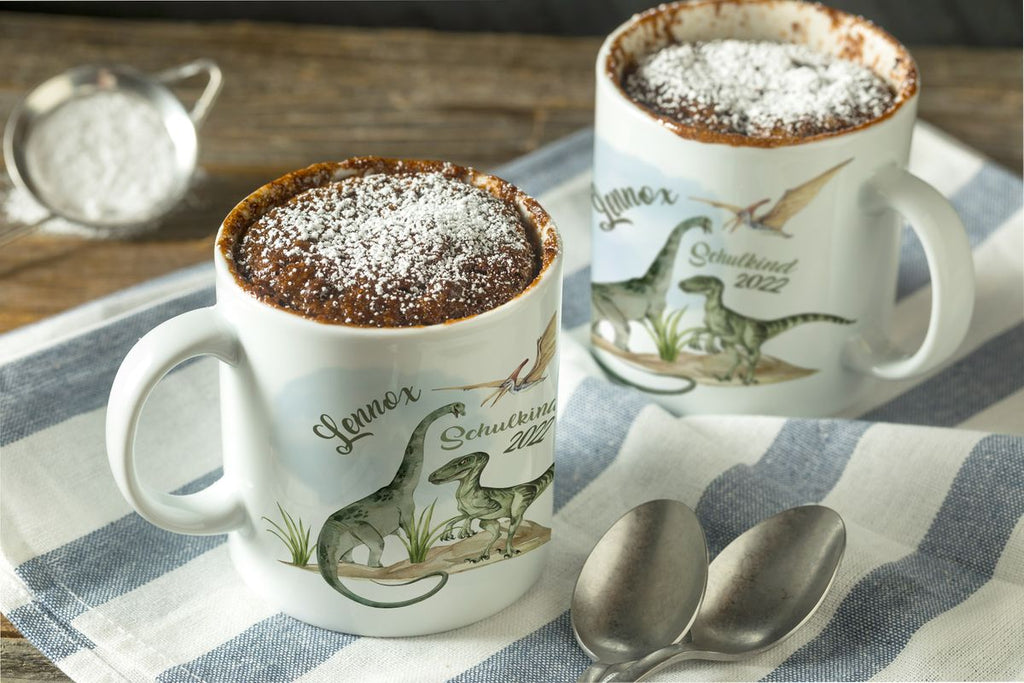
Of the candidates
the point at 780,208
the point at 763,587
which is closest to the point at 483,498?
the point at 763,587

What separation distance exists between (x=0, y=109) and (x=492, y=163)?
1.57 ft

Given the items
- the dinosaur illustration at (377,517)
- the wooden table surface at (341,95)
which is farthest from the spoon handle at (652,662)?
the wooden table surface at (341,95)

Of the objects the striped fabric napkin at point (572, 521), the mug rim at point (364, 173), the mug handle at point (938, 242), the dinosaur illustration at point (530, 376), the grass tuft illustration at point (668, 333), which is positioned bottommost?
the striped fabric napkin at point (572, 521)

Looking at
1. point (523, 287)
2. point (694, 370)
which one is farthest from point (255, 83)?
point (523, 287)

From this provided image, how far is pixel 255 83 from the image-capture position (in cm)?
129

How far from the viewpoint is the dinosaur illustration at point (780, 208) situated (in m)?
0.78

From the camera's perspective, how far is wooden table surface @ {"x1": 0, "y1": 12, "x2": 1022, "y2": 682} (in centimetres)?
110

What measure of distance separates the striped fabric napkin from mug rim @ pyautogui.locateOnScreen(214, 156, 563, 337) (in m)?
0.19

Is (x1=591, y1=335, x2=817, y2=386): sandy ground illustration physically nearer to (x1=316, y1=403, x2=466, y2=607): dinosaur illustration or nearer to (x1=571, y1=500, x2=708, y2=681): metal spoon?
(x1=571, y1=500, x2=708, y2=681): metal spoon

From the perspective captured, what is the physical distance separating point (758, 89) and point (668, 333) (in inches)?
6.7

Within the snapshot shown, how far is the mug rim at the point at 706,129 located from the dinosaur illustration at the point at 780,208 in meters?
0.03

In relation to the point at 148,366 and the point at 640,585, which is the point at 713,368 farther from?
the point at 148,366

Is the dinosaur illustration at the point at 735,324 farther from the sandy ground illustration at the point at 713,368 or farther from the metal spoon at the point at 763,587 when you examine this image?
the metal spoon at the point at 763,587

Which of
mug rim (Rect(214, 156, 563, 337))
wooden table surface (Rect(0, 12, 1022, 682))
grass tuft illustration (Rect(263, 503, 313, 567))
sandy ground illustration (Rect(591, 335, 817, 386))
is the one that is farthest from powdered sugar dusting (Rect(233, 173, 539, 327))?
wooden table surface (Rect(0, 12, 1022, 682))
